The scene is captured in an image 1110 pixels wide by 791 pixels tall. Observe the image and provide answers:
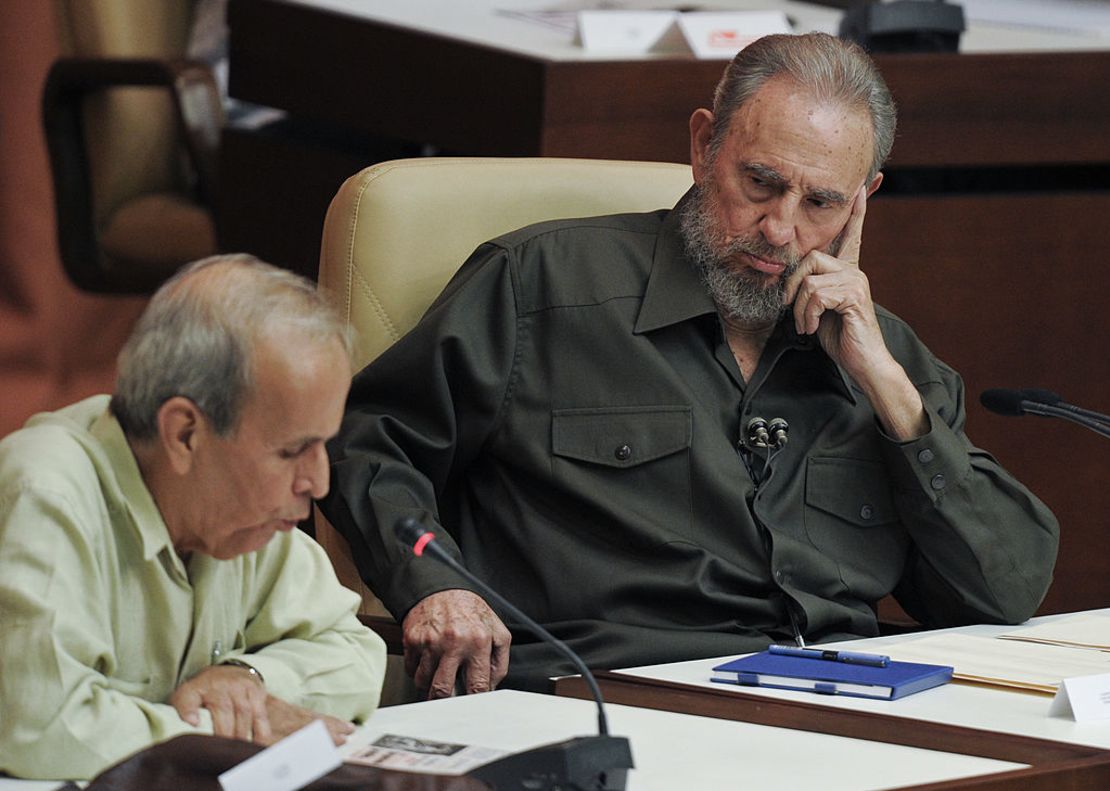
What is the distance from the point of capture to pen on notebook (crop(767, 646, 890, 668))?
2.07 metres

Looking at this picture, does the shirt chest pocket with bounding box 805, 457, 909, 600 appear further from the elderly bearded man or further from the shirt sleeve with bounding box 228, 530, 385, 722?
the shirt sleeve with bounding box 228, 530, 385, 722

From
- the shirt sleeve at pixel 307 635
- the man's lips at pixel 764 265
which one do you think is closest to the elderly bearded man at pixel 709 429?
the man's lips at pixel 764 265

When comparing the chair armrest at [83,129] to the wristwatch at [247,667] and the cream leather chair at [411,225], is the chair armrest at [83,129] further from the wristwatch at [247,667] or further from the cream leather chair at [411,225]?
the wristwatch at [247,667]

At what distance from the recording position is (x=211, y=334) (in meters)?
1.57

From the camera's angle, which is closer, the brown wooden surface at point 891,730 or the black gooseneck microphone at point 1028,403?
the brown wooden surface at point 891,730

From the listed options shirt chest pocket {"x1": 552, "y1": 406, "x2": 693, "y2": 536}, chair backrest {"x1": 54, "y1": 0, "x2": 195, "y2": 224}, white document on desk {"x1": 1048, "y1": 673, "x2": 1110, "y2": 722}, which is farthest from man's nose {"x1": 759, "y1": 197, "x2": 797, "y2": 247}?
chair backrest {"x1": 54, "y1": 0, "x2": 195, "y2": 224}

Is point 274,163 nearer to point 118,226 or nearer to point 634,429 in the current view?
point 118,226

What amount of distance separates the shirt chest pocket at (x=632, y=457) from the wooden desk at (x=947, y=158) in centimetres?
94

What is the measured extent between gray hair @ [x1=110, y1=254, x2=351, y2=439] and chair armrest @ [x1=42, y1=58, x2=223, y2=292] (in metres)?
2.56

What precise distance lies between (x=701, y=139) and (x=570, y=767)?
1240 mm

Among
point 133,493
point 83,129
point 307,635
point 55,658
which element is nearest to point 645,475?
point 307,635

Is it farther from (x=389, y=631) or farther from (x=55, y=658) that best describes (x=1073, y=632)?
(x=55, y=658)

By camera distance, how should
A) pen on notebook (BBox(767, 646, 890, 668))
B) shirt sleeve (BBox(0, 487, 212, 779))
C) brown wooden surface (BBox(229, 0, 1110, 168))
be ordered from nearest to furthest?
shirt sleeve (BBox(0, 487, 212, 779)), pen on notebook (BBox(767, 646, 890, 668)), brown wooden surface (BBox(229, 0, 1110, 168))

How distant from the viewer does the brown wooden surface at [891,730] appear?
1726 millimetres
